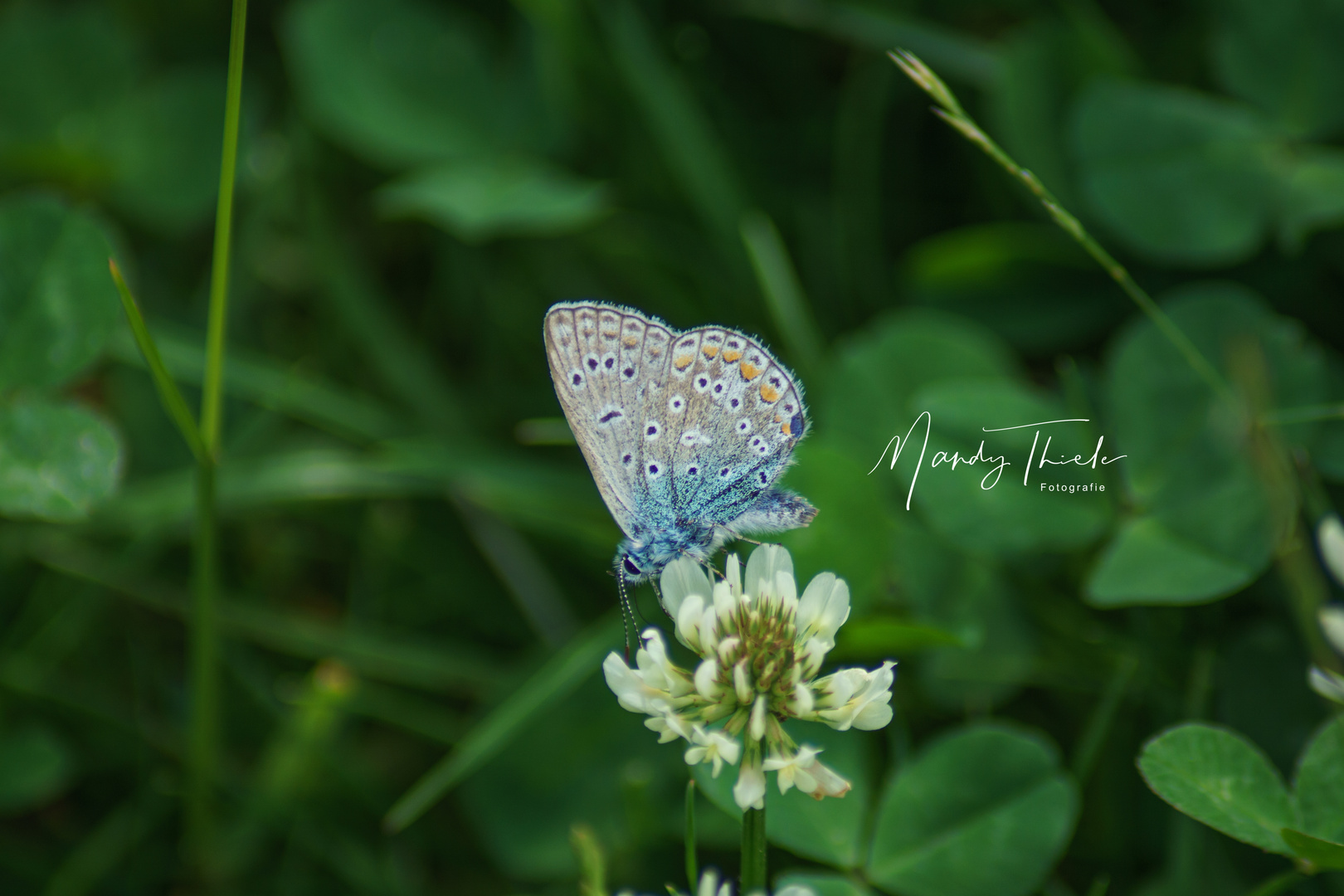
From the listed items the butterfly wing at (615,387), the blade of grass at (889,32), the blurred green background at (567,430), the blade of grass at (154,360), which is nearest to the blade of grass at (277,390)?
the blurred green background at (567,430)

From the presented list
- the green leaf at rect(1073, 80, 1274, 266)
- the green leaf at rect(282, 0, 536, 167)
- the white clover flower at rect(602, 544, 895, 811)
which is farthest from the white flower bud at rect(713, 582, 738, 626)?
the green leaf at rect(282, 0, 536, 167)

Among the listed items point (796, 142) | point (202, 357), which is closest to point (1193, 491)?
point (796, 142)

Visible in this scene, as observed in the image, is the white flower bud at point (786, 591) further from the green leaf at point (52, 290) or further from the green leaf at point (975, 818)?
the green leaf at point (52, 290)

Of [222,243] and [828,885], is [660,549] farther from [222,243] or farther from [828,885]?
[222,243]

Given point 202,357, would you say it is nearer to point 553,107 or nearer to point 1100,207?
point 553,107

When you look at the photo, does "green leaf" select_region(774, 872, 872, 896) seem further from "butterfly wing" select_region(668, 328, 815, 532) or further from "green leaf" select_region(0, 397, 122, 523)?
"green leaf" select_region(0, 397, 122, 523)
